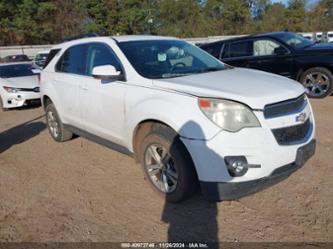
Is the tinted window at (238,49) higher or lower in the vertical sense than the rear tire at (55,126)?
higher

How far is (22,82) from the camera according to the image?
396 inches

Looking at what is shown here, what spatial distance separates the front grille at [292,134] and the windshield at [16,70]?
935 cm

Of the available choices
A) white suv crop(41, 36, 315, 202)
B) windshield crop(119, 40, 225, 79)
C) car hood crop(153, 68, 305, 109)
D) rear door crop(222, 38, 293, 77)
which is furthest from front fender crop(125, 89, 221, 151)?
rear door crop(222, 38, 293, 77)

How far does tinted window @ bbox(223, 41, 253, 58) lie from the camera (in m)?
8.90

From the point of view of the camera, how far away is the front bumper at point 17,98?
387 inches

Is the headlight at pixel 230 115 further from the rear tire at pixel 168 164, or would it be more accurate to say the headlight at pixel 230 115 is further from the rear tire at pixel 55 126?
the rear tire at pixel 55 126

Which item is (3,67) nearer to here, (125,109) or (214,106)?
(125,109)

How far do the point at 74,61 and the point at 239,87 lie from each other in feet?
9.62

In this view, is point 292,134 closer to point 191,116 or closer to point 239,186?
point 239,186

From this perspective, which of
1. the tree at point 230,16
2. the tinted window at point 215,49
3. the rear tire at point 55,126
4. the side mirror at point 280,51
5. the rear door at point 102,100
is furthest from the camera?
the tree at point 230,16

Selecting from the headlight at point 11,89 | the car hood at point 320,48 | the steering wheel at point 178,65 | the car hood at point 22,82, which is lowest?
the headlight at point 11,89

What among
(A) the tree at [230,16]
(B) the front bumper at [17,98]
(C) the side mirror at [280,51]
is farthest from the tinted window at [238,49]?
(A) the tree at [230,16]

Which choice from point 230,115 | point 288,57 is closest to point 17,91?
point 288,57

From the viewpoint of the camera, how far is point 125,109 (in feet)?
13.5
